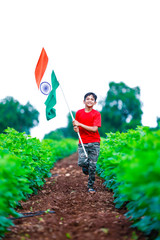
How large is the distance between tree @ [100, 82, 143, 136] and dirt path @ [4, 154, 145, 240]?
53.2 metres

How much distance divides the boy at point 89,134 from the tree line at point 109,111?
2012 inches

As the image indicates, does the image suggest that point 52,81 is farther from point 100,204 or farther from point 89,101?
point 100,204

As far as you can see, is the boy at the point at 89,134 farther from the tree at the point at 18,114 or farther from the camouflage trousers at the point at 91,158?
the tree at the point at 18,114

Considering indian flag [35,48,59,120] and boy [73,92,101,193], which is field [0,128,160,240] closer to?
boy [73,92,101,193]

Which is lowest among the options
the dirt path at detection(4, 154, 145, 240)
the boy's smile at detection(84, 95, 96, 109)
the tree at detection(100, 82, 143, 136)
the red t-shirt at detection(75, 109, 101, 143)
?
the dirt path at detection(4, 154, 145, 240)

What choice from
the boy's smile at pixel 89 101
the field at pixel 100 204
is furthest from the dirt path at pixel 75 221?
the boy's smile at pixel 89 101

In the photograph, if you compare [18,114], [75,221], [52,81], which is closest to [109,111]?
[18,114]

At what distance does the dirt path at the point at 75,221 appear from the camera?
2.92 metres

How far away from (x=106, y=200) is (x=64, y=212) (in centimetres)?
97

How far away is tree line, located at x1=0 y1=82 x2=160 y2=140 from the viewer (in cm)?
5950

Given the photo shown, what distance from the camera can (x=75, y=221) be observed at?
11.6 ft

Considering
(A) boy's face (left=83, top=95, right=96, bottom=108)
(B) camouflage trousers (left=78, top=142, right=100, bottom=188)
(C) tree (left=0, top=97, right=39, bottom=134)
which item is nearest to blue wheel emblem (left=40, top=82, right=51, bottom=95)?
(A) boy's face (left=83, top=95, right=96, bottom=108)

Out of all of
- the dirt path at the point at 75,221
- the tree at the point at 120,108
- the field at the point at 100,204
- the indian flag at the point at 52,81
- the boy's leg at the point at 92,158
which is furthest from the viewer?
the tree at the point at 120,108

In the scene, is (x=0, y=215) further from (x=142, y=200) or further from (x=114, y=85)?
(x=114, y=85)
